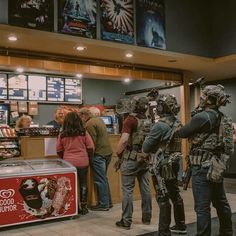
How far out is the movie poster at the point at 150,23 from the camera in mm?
6539

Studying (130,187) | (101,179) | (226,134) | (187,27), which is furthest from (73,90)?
(226,134)

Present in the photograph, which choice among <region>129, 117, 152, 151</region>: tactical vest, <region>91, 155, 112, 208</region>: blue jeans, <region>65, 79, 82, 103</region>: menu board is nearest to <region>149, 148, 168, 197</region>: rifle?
<region>129, 117, 152, 151</region>: tactical vest

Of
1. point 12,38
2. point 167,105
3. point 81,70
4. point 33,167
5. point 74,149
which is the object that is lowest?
point 33,167

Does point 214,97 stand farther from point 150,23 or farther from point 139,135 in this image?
point 150,23

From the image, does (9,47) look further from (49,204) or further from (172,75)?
(172,75)

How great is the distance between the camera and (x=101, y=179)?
5766 millimetres

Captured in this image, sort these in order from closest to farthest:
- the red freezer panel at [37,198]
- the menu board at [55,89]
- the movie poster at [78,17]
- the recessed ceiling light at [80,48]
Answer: the red freezer panel at [37,198], the movie poster at [78,17], the recessed ceiling light at [80,48], the menu board at [55,89]

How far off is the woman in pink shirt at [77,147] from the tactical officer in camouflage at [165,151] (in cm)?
159

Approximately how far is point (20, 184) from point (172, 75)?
4.54 meters

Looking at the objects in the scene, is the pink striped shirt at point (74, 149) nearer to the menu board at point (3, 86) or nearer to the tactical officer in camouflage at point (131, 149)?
the tactical officer in camouflage at point (131, 149)

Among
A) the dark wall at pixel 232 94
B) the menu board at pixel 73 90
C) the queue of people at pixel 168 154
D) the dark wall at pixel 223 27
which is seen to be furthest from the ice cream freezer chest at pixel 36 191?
the dark wall at pixel 232 94

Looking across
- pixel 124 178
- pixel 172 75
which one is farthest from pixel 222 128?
pixel 172 75

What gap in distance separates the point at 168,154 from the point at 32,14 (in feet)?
9.55

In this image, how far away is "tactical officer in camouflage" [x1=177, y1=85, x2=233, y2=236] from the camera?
3504mm
